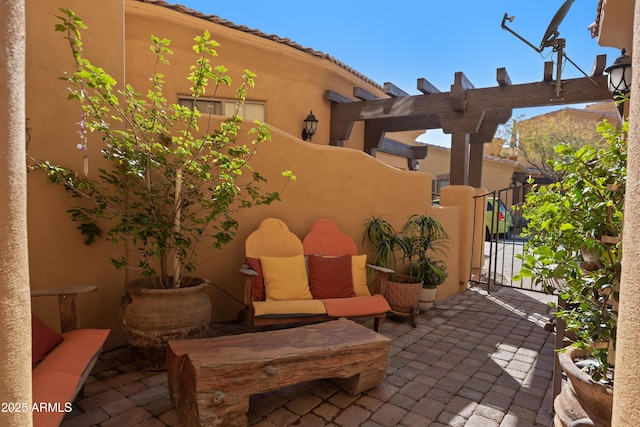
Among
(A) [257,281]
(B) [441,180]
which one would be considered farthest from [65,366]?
(B) [441,180]

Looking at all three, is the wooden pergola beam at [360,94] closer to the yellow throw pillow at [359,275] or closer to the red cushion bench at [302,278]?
the red cushion bench at [302,278]

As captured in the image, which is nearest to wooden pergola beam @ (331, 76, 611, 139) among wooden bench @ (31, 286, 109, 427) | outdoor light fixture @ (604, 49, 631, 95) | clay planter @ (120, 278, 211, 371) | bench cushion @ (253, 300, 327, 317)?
outdoor light fixture @ (604, 49, 631, 95)

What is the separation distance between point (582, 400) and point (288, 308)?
2269mm

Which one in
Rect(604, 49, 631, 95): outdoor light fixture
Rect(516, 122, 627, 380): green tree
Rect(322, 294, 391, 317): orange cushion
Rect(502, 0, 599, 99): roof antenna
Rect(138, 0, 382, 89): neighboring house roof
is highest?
Rect(138, 0, 382, 89): neighboring house roof

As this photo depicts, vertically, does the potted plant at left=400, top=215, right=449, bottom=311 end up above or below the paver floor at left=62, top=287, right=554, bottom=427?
above

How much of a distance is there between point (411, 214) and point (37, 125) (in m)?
4.31

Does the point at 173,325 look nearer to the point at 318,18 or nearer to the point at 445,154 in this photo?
the point at 318,18

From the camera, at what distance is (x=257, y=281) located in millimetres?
3635

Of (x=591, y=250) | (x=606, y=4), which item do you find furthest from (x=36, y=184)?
(x=606, y=4)

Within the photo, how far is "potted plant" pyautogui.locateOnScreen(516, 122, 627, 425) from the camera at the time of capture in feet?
4.70

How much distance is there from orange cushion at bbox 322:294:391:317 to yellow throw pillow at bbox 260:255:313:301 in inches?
11.7

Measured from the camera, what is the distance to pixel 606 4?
368 centimetres

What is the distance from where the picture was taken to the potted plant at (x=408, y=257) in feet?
13.8

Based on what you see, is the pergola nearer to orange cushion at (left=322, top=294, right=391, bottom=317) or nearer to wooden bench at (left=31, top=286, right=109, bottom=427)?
orange cushion at (left=322, top=294, right=391, bottom=317)
